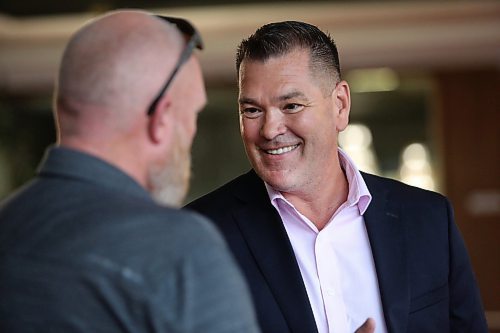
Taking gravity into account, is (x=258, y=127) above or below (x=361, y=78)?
above

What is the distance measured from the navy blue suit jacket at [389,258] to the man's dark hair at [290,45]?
0.31m

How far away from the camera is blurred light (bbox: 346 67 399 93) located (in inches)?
316

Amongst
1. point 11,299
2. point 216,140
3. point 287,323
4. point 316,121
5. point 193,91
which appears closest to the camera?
point 11,299

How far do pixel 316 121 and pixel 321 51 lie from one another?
0.68ft

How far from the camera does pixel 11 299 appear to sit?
115 centimetres

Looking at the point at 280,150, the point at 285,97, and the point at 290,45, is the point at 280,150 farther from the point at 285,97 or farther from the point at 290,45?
the point at 290,45

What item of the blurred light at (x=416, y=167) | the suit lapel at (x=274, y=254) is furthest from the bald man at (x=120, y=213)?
the blurred light at (x=416, y=167)

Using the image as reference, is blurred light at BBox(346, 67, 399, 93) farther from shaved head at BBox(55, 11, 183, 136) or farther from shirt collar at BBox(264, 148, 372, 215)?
shaved head at BBox(55, 11, 183, 136)

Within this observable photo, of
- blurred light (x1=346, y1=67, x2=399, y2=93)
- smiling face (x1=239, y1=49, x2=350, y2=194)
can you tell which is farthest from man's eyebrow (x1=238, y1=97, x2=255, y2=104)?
blurred light (x1=346, y1=67, x2=399, y2=93)

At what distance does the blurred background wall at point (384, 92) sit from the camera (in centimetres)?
741

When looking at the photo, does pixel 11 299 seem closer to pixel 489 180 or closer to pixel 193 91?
pixel 193 91

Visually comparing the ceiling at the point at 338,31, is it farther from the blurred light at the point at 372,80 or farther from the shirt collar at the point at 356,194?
the shirt collar at the point at 356,194

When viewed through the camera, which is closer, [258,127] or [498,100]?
[258,127]

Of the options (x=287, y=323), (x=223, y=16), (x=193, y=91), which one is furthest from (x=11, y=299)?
(x=223, y=16)
